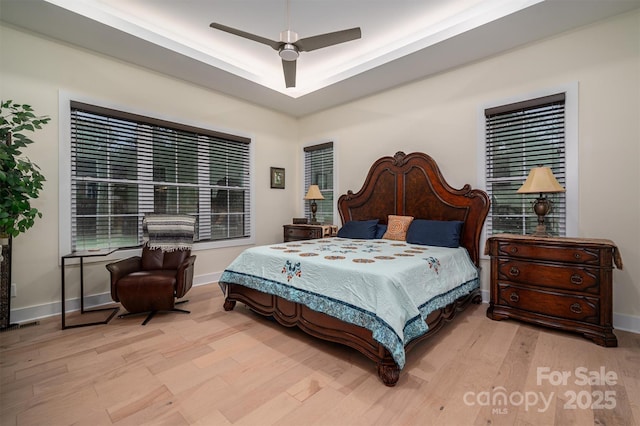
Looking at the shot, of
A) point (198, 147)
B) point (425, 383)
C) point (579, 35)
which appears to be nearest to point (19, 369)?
point (425, 383)

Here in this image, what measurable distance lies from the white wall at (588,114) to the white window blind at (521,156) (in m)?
0.16

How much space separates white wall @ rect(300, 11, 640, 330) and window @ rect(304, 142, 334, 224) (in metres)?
1.58

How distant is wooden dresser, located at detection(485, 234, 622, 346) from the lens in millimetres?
2359

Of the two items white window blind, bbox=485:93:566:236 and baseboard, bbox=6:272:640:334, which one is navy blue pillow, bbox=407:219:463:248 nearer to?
white window blind, bbox=485:93:566:236

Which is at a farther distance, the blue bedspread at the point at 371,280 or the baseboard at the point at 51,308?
the baseboard at the point at 51,308

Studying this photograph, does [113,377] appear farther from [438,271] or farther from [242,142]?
[242,142]

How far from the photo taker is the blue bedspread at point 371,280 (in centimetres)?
192

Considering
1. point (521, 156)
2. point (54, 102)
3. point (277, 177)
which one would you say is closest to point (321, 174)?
point (277, 177)

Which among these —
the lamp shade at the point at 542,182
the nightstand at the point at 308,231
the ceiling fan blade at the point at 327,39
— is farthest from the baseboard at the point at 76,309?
the ceiling fan blade at the point at 327,39

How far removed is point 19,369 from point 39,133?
229cm

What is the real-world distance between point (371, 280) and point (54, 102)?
3.75 m

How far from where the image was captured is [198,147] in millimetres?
4262

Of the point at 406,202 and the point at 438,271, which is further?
the point at 406,202

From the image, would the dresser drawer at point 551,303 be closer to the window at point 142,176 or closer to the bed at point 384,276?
the bed at point 384,276
